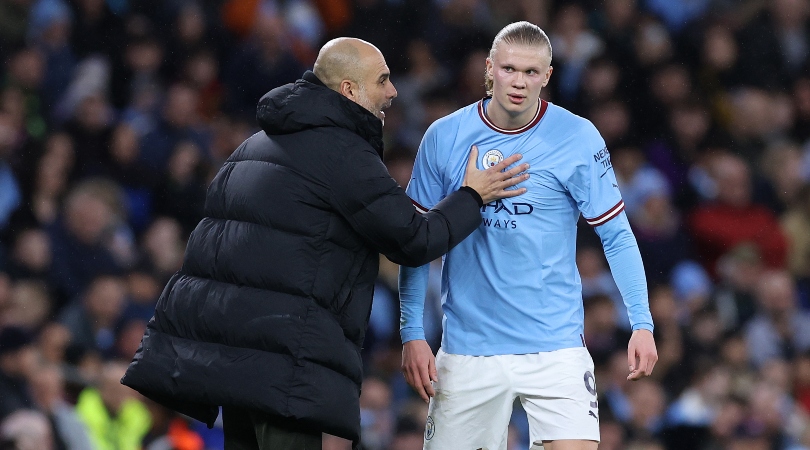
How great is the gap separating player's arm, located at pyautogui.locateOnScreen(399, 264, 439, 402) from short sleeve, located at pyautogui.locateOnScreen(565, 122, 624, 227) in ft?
1.87

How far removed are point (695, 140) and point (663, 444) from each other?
301 cm

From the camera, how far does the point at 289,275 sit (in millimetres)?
3543

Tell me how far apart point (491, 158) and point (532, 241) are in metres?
0.31

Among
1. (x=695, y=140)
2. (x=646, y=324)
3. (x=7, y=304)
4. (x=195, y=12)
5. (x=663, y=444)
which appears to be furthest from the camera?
(x=695, y=140)

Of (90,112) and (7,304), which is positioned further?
(90,112)

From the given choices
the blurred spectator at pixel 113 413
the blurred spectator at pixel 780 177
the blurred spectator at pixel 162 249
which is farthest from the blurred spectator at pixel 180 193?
the blurred spectator at pixel 780 177

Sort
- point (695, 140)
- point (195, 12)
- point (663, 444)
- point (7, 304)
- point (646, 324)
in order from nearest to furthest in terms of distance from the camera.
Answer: point (646, 324) < point (7, 304) < point (663, 444) < point (195, 12) < point (695, 140)

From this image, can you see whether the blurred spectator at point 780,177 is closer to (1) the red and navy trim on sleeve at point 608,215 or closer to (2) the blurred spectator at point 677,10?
(2) the blurred spectator at point 677,10

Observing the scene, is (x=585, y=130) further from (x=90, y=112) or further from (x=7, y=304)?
(x=90, y=112)

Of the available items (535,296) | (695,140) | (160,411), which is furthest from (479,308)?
(695,140)

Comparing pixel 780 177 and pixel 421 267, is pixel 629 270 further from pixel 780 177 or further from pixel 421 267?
pixel 780 177

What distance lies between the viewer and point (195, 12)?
8.51 m

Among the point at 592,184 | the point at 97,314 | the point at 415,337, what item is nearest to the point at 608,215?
the point at 592,184

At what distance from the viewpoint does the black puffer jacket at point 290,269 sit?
351cm
